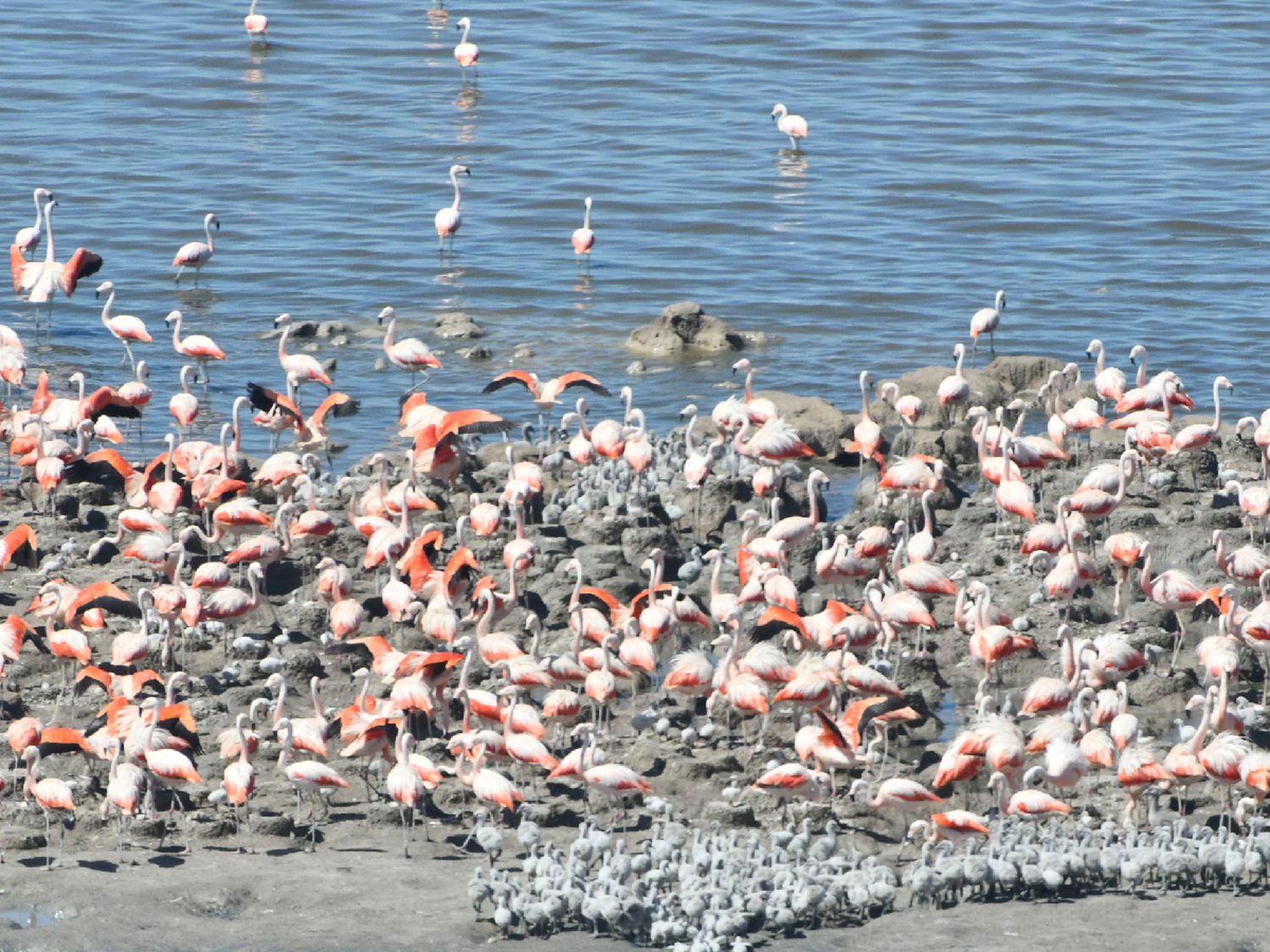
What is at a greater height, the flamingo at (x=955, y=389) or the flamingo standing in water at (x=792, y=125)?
the flamingo standing in water at (x=792, y=125)

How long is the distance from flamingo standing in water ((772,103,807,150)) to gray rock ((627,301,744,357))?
1011 centimetres

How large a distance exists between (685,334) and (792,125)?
10.5m

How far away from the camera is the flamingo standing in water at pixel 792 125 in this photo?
98.0 ft

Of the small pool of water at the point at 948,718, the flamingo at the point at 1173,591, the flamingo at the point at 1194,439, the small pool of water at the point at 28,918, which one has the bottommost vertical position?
the small pool of water at the point at 28,918

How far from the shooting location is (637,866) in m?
8.82

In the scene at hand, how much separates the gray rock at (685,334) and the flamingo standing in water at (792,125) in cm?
1011

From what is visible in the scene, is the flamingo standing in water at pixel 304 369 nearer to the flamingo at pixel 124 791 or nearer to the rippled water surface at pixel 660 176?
the rippled water surface at pixel 660 176

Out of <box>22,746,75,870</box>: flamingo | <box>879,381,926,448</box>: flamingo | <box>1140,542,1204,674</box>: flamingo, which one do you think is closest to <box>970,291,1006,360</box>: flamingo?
<box>879,381,926,448</box>: flamingo

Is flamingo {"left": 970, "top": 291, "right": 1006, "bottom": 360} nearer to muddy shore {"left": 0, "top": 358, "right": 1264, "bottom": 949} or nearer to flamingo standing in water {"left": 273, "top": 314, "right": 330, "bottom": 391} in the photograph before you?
muddy shore {"left": 0, "top": 358, "right": 1264, "bottom": 949}

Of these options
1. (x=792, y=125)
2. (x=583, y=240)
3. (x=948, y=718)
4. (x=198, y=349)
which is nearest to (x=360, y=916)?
(x=948, y=718)

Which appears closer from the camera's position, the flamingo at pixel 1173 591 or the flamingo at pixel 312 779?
the flamingo at pixel 312 779

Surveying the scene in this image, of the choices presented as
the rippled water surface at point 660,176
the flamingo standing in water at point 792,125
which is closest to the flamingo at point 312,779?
the rippled water surface at point 660,176

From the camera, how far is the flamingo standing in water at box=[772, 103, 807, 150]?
2987 centimetres

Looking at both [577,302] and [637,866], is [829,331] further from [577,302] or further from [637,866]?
[637,866]
